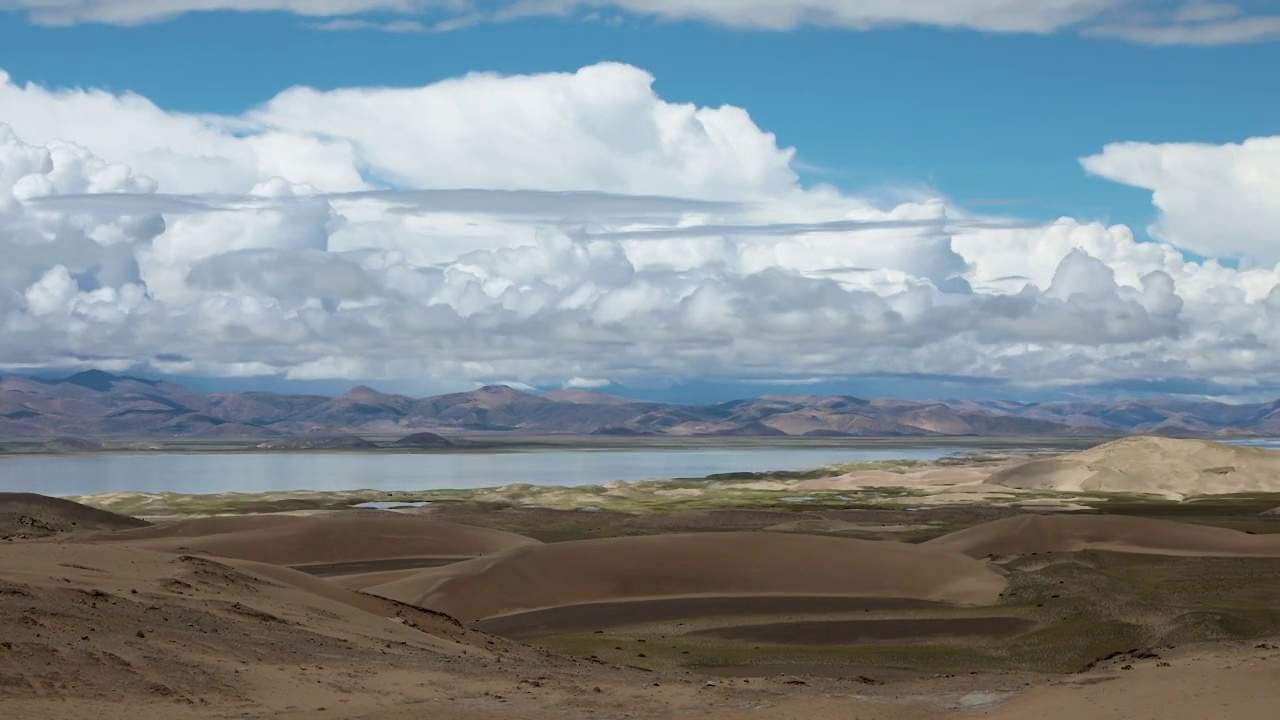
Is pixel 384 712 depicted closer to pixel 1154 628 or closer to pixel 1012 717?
pixel 1012 717

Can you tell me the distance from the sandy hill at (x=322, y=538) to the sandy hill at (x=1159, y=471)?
6528cm

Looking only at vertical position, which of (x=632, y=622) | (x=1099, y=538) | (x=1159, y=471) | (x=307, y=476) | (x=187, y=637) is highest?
(x=307, y=476)

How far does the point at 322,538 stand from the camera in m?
55.8

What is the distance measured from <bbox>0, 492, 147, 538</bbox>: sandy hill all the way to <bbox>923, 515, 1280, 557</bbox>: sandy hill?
38082 mm

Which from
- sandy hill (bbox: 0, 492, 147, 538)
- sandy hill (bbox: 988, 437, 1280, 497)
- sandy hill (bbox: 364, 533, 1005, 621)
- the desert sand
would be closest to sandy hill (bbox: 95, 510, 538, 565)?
the desert sand

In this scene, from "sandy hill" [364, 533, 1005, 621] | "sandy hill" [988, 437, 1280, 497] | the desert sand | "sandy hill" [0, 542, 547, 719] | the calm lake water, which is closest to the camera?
"sandy hill" [0, 542, 547, 719]

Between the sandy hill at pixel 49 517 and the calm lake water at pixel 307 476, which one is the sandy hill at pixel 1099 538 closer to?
the sandy hill at pixel 49 517

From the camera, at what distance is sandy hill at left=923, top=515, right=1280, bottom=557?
5364 centimetres

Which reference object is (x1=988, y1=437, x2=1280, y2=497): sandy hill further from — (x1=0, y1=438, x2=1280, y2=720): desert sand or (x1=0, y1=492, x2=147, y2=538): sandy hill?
(x1=0, y1=492, x2=147, y2=538): sandy hill

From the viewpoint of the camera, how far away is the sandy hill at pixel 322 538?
2096 inches

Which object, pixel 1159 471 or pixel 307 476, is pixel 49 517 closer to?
pixel 1159 471

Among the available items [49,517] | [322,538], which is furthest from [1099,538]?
[49,517]

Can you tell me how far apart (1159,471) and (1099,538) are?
201 feet

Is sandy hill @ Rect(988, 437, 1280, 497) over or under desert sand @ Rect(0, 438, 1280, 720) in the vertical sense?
over
